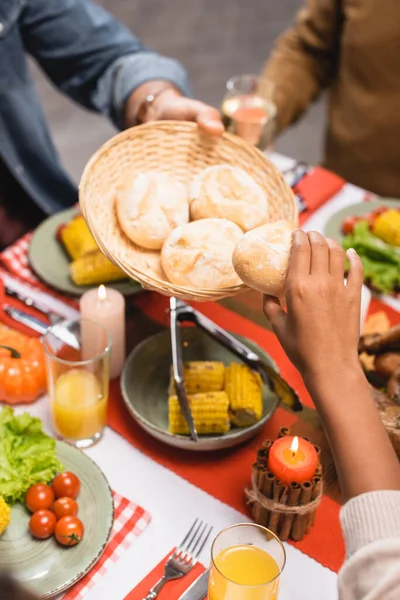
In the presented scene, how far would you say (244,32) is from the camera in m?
5.34

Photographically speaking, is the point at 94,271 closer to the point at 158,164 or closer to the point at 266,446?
the point at 158,164

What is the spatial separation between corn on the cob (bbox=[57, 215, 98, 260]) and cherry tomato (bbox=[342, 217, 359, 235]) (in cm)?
75

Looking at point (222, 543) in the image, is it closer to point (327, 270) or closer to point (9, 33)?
point (327, 270)

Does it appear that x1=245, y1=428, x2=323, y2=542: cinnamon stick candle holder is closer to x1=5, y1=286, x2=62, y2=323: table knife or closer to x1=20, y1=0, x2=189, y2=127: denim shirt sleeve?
x1=5, y1=286, x2=62, y2=323: table knife

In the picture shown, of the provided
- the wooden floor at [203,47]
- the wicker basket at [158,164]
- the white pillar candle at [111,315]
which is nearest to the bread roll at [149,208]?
the wicker basket at [158,164]

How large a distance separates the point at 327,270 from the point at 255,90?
1514 mm

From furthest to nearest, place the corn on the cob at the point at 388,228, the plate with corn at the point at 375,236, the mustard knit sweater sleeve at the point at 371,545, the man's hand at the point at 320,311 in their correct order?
1. the corn on the cob at the point at 388,228
2. the plate with corn at the point at 375,236
3. the man's hand at the point at 320,311
4. the mustard knit sweater sleeve at the point at 371,545

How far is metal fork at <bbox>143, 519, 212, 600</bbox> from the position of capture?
47.8 inches

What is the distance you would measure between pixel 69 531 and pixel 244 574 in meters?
0.32

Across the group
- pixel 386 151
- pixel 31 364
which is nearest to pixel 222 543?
pixel 31 364

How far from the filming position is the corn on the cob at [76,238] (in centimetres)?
188

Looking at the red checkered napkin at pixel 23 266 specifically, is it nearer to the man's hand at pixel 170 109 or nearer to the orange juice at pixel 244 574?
the man's hand at pixel 170 109

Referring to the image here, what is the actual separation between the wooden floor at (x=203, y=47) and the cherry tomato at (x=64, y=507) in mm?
3024

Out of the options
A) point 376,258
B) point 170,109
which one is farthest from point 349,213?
point 170,109
